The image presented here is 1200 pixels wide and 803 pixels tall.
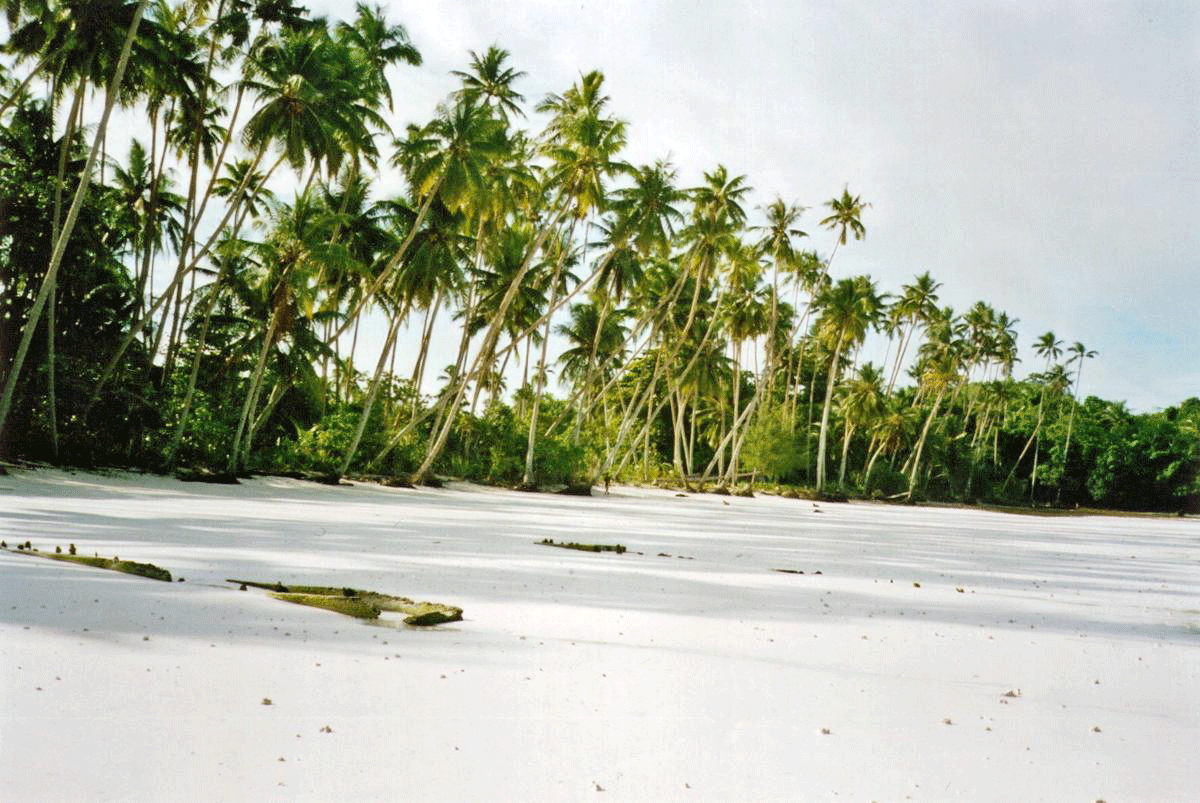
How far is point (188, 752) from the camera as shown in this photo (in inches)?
133

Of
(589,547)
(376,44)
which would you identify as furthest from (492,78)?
(589,547)

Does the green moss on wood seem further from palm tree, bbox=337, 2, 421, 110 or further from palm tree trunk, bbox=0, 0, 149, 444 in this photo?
palm tree, bbox=337, 2, 421, 110

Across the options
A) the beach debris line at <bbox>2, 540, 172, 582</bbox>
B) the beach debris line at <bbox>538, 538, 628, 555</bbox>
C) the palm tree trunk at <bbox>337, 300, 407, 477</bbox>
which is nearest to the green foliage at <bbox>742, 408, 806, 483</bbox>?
the palm tree trunk at <bbox>337, 300, 407, 477</bbox>

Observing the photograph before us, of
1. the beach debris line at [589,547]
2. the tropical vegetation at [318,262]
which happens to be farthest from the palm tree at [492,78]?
the beach debris line at [589,547]

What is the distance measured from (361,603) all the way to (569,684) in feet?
6.74

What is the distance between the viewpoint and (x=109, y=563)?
685 cm

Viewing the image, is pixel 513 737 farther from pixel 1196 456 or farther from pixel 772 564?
pixel 1196 456

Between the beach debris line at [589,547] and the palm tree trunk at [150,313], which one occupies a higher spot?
the palm tree trunk at [150,313]

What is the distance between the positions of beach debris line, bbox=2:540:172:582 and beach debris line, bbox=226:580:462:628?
0.64m

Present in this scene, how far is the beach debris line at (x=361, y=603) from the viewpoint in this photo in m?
5.84

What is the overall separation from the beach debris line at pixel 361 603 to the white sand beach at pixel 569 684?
0.11 m

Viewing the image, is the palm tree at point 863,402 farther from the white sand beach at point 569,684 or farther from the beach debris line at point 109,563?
the beach debris line at point 109,563

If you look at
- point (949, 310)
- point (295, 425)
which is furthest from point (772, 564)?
point (949, 310)

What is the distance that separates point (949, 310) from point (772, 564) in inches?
2040
